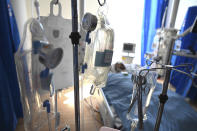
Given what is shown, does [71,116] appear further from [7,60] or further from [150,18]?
[150,18]

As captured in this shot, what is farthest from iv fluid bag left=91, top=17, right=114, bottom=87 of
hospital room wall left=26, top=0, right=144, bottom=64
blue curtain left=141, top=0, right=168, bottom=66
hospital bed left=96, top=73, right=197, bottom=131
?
blue curtain left=141, top=0, right=168, bottom=66

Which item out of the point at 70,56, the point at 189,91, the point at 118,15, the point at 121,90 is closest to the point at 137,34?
the point at 118,15

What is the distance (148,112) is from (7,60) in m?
1.46

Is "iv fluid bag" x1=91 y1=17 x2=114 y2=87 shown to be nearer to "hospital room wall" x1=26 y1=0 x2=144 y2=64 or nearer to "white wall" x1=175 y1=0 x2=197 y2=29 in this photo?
"hospital room wall" x1=26 y1=0 x2=144 y2=64

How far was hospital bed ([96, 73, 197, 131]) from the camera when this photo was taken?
92 centimetres

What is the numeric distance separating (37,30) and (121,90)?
1.29 m

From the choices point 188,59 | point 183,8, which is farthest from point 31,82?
point 183,8

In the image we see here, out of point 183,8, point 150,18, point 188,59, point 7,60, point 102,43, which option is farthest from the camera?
point 150,18

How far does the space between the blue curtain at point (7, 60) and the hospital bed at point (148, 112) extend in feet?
2.98

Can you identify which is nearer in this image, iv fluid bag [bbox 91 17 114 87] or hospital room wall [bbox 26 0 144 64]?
iv fluid bag [bbox 91 17 114 87]

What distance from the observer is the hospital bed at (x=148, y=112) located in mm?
918

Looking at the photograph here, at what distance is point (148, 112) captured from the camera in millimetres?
1091

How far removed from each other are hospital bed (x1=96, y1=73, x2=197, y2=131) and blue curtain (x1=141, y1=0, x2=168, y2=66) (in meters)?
1.20

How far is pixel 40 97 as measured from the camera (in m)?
0.38
